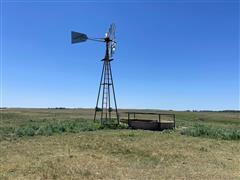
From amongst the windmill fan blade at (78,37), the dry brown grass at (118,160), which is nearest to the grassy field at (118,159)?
the dry brown grass at (118,160)

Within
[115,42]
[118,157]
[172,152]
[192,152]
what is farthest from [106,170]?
[115,42]

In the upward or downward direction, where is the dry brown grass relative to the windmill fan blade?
downward

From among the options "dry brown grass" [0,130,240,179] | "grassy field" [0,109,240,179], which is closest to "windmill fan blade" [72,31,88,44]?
"grassy field" [0,109,240,179]

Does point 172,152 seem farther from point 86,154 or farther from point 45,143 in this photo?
point 45,143

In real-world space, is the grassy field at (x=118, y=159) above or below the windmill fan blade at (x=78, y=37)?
below

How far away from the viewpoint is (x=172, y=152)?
12133 millimetres

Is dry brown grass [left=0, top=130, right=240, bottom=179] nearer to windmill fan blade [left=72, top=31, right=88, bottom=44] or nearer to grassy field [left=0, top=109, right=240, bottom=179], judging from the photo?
grassy field [left=0, top=109, right=240, bottom=179]

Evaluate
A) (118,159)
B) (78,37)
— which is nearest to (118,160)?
(118,159)

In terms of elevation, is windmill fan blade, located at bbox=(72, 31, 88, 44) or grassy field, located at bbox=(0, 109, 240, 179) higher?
windmill fan blade, located at bbox=(72, 31, 88, 44)

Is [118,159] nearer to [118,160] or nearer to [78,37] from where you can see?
[118,160]

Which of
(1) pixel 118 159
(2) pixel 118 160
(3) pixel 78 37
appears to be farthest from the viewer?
(3) pixel 78 37

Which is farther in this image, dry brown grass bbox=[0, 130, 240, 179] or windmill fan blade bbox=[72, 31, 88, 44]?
windmill fan blade bbox=[72, 31, 88, 44]

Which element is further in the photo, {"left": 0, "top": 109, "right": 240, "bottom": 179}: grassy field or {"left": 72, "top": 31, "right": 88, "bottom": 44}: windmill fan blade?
{"left": 72, "top": 31, "right": 88, "bottom": 44}: windmill fan blade

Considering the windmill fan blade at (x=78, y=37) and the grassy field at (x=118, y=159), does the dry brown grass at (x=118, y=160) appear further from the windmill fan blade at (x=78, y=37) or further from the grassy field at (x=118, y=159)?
the windmill fan blade at (x=78, y=37)
